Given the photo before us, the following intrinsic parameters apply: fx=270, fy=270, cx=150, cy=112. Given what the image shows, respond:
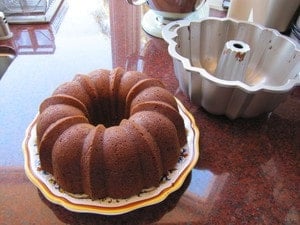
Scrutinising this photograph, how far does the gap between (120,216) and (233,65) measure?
0.45 m

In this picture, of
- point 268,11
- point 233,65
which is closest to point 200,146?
point 233,65

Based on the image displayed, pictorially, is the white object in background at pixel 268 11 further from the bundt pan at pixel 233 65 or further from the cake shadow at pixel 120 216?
the cake shadow at pixel 120 216

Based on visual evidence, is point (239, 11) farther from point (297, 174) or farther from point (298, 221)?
point (298, 221)

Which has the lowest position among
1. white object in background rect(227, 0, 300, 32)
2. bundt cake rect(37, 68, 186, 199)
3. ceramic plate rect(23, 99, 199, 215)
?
ceramic plate rect(23, 99, 199, 215)

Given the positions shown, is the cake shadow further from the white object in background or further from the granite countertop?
the white object in background

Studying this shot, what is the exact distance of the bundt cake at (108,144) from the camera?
46 cm

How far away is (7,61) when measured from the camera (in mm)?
986

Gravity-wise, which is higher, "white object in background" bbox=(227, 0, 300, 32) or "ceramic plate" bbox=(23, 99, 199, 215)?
"white object in background" bbox=(227, 0, 300, 32)

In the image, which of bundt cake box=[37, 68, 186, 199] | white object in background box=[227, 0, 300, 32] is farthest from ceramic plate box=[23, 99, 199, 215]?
white object in background box=[227, 0, 300, 32]

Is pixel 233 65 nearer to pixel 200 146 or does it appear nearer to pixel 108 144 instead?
pixel 200 146

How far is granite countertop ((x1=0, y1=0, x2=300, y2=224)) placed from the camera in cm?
51

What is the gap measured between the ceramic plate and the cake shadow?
0.12 feet

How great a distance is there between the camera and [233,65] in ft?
2.23

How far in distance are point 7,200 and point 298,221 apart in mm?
554
